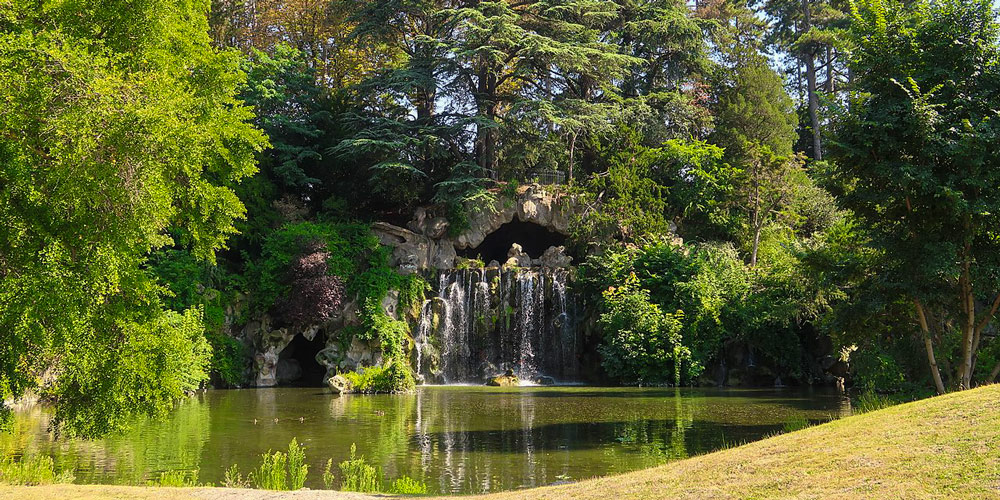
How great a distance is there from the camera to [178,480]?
29.5 feet

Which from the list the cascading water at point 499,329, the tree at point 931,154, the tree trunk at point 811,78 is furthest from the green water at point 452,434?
the tree trunk at point 811,78

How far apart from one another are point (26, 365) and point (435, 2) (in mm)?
24875

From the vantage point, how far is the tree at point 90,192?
884 cm

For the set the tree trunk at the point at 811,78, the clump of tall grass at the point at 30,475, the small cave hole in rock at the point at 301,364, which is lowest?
the clump of tall grass at the point at 30,475

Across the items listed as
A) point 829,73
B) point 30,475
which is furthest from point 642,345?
point 829,73

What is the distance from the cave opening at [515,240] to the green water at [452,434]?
497 inches

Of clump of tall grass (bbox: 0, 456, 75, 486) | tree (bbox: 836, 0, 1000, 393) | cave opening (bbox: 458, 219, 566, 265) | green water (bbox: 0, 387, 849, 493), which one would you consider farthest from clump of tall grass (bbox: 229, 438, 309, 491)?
cave opening (bbox: 458, 219, 566, 265)

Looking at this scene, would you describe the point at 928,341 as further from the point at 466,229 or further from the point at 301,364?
the point at 301,364

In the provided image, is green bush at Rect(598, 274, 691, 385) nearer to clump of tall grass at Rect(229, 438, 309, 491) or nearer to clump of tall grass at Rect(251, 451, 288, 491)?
clump of tall grass at Rect(229, 438, 309, 491)

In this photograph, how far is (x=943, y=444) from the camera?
23.2 feet

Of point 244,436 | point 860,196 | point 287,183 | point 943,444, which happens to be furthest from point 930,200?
point 287,183

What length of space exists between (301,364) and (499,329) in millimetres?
7434

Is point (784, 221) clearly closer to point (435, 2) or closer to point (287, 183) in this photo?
point (435, 2)

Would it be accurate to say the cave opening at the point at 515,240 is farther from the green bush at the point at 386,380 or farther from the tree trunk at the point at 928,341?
the tree trunk at the point at 928,341
